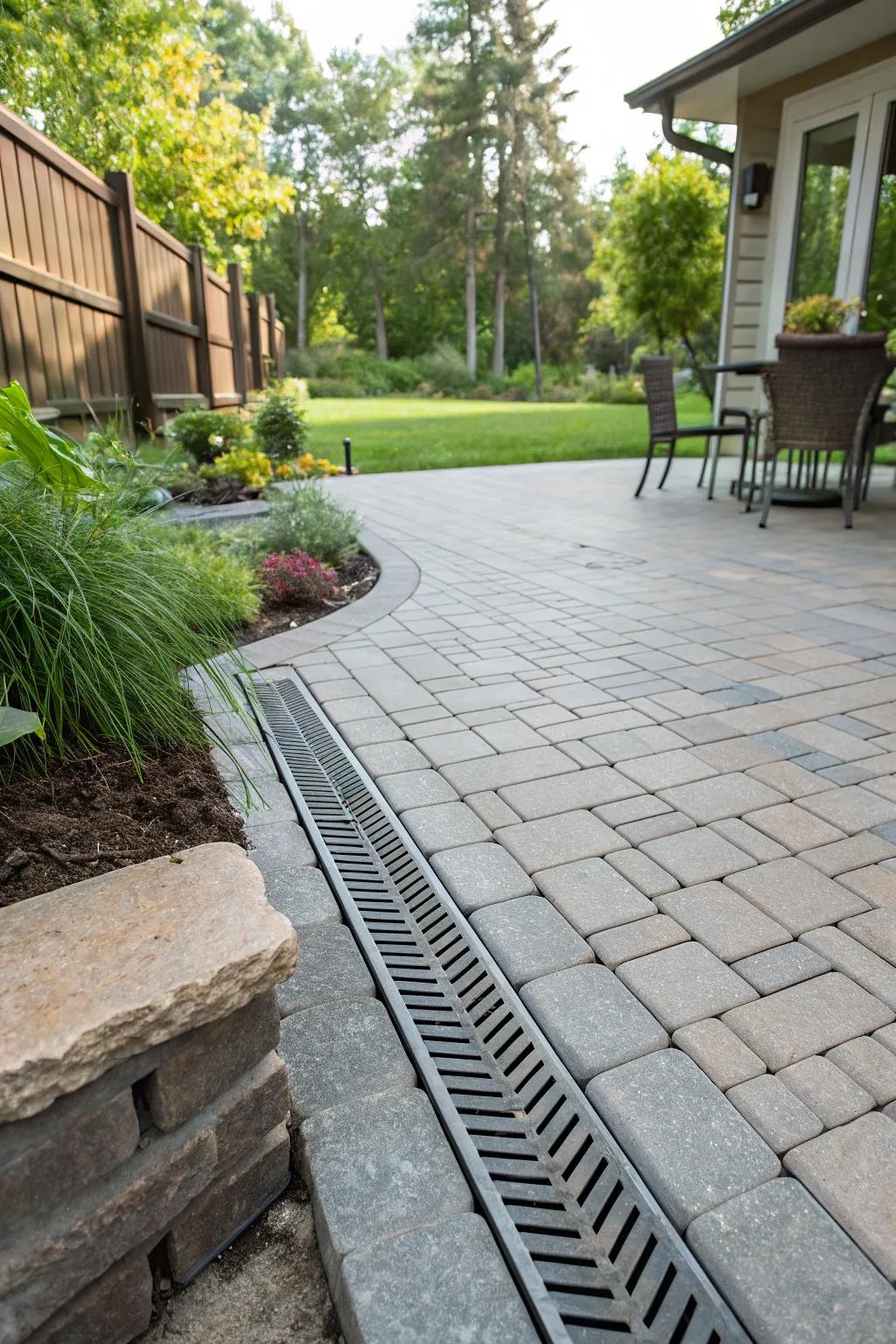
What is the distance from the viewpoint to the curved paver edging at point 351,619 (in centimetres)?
351

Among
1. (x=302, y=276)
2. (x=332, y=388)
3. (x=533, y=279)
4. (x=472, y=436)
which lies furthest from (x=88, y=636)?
(x=302, y=276)

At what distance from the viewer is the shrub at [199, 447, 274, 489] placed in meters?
6.37

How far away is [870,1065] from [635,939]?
0.46 meters

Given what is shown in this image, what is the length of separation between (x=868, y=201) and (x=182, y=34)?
9.51 m

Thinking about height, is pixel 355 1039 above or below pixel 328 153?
below

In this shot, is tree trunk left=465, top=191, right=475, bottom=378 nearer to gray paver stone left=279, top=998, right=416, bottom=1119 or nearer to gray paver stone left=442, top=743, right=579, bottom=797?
gray paver stone left=442, top=743, right=579, bottom=797

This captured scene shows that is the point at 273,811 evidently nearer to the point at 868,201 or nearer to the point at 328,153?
the point at 868,201

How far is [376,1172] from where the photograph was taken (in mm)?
1215

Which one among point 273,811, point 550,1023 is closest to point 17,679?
point 273,811

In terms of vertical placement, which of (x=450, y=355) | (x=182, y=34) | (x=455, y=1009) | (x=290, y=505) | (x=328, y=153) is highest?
(x=328, y=153)

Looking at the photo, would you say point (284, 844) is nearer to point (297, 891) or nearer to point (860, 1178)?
point (297, 891)

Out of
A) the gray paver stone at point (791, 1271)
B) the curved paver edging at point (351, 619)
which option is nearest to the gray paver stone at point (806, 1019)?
the gray paver stone at point (791, 1271)

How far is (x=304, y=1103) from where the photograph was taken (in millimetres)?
1337

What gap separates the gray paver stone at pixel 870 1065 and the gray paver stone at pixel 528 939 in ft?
1.51
